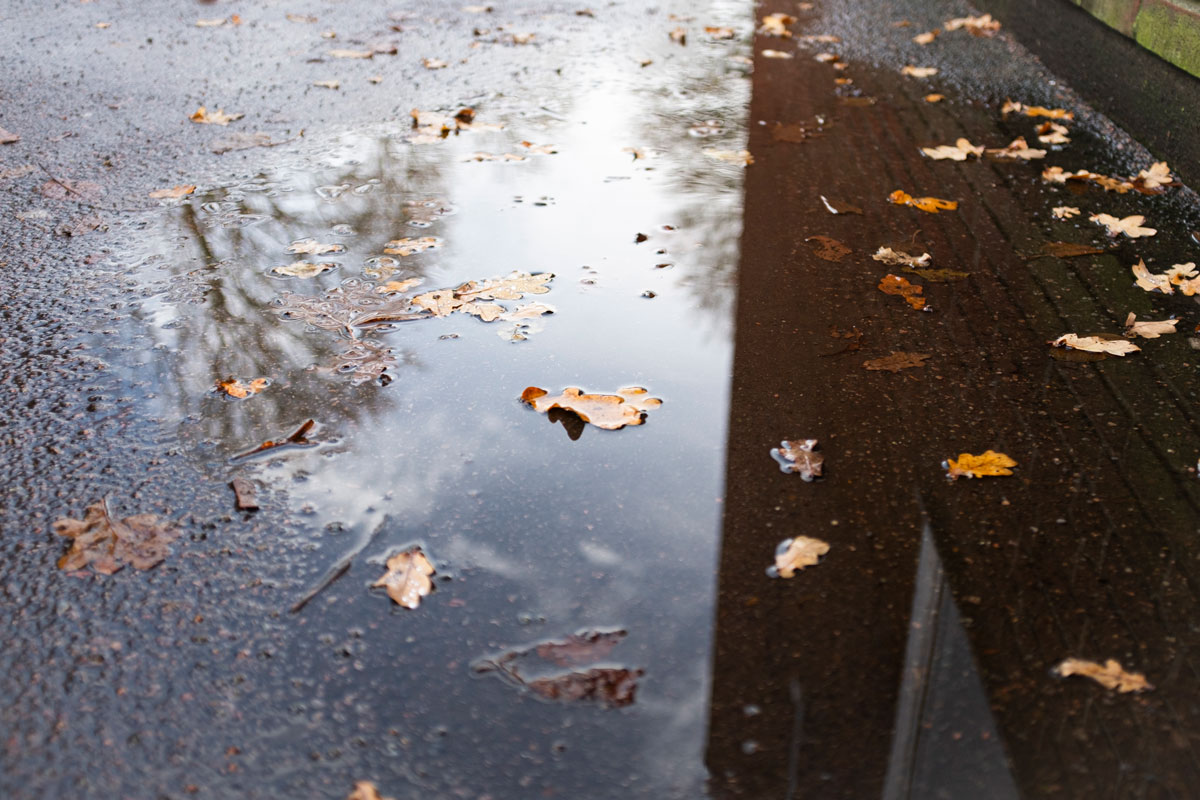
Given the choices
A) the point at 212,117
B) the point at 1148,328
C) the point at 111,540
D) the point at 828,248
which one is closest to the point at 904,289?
the point at 828,248

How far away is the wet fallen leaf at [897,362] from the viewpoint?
8.74ft

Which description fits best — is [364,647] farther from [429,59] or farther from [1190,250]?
[429,59]

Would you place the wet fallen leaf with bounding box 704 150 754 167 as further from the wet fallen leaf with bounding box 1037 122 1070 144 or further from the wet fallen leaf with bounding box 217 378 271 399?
the wet fallen leaf with bounding box 217 378 271 399

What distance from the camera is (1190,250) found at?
11.1ft

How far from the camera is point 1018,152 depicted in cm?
423

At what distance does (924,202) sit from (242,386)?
258 centimetres

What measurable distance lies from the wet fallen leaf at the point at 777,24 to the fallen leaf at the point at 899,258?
3.34m

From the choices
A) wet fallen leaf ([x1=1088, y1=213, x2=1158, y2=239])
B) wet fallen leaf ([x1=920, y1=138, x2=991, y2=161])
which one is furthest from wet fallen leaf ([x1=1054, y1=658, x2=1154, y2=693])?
wet fallen leaf ([x1=920, y1=138, x2=991, y2=161])

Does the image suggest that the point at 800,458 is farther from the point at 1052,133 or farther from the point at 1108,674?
the point at 1052,133

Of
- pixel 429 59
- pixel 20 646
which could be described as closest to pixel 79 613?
pixel 20 646

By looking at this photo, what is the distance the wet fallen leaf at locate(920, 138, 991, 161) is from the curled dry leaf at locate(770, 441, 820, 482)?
234 centimetres

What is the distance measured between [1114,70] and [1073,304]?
2.41 meters

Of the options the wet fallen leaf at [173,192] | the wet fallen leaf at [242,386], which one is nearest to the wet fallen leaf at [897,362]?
the wet fallen leaf at [242,386]

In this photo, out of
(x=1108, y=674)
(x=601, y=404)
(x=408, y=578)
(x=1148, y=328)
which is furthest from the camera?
(x=1148, y=328)
